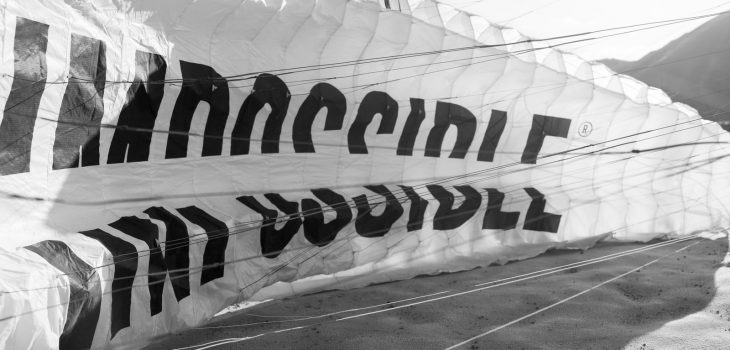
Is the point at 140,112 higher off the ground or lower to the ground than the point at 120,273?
higher

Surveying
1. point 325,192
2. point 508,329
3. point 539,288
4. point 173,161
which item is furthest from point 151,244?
point 539,288

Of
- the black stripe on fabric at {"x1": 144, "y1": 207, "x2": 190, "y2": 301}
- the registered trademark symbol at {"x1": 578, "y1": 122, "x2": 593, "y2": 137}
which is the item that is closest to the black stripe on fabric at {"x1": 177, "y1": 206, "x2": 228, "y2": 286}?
the black stripe on fabric at {"x1": 144, "y1": 207, "x2": 190, "y2": 301}

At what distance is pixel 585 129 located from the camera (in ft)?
28.9

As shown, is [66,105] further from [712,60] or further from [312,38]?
[712,60]

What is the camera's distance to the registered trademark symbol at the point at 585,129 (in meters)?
8.78

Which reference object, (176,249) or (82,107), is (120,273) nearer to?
(176,249)

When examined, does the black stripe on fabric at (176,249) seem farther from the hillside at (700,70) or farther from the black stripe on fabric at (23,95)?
the hillside at (700,70)

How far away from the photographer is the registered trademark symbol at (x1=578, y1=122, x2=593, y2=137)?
28.8 feet

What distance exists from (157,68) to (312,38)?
1.56 metres

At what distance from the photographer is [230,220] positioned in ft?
22.8

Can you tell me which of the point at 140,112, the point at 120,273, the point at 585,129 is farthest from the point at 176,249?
the point at 585,129

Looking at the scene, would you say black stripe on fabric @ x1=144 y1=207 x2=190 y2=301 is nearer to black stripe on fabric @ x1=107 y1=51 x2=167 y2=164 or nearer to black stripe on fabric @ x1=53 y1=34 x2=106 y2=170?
black stripe on fabric @ x1=107 y1=51 x2=167 y2=164

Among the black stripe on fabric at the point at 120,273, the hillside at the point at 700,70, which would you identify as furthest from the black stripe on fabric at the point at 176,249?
the hillside at the point at 700,70

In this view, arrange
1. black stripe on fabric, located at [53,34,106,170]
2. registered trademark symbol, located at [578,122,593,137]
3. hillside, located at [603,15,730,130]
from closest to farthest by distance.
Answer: black stripe on fabric, located at [53,34,106,170] < registered trademark symbol, located at [578,122,593,137] < hillside, located at [603,15,730,130]
